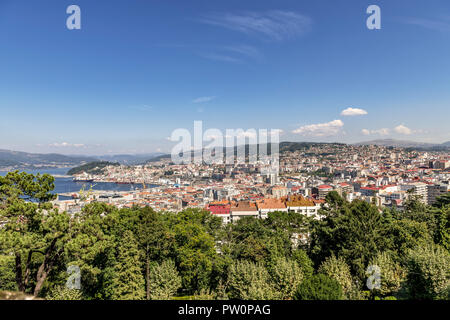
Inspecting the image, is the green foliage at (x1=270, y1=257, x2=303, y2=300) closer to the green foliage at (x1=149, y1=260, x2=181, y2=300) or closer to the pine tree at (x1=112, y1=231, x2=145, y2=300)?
the green foliage at (x1=149, y1=260, x2=181, y2=300)

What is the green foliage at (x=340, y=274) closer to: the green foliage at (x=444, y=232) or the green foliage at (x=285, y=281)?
the green foliage at (x=285, y=281)

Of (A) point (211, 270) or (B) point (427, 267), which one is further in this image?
(A) point (211, 270)

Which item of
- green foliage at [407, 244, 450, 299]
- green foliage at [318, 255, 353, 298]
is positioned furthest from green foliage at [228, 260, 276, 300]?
green foliage at [407, 244, 450, 299]

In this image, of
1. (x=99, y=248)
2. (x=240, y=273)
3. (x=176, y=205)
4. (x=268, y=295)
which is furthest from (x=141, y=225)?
(x=176, y=205)

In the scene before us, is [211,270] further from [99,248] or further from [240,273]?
[99,248]

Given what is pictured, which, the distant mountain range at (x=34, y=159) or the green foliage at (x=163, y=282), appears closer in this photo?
the green foliage at (x=163, y=282)

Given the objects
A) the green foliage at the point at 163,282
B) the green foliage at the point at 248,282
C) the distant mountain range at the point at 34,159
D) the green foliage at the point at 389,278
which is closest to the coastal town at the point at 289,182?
the green foliage at the point at 163,282
